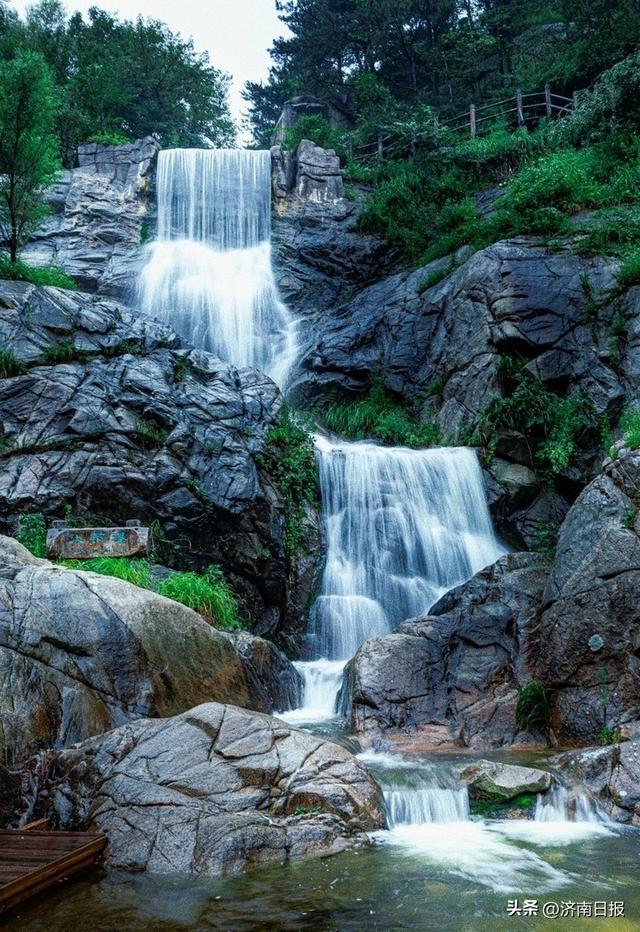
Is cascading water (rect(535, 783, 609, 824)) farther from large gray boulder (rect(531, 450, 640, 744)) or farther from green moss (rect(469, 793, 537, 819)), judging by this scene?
large gray boulder (rect(531, 450, 640, 744))

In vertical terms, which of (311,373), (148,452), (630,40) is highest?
(630,40)

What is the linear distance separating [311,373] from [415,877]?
14.9 meters

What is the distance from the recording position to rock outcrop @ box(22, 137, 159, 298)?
20844mm

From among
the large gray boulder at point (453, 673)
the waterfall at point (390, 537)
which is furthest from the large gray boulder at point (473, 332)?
the large gray boulder at point (453, 673)

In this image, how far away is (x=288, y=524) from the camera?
1341cm

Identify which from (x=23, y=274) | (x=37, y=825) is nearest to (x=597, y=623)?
(x=37, y=825)

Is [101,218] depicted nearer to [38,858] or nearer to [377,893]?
[38,858]

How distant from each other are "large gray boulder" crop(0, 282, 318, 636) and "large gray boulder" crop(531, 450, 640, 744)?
522 centimetres

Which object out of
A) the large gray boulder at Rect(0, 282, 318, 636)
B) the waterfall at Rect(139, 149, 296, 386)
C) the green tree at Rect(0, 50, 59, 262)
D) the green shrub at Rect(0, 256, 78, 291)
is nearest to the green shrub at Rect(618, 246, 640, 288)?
the large gray boulder at Rect(0, 282, 318, 636)

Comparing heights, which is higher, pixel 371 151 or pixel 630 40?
pixel 630 40

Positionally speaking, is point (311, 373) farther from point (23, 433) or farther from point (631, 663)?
point (631, 663)

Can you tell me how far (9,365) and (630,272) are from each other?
42.3ft

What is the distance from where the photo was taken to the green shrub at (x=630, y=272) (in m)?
15.2

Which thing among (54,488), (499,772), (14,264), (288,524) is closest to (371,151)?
(14,264)
